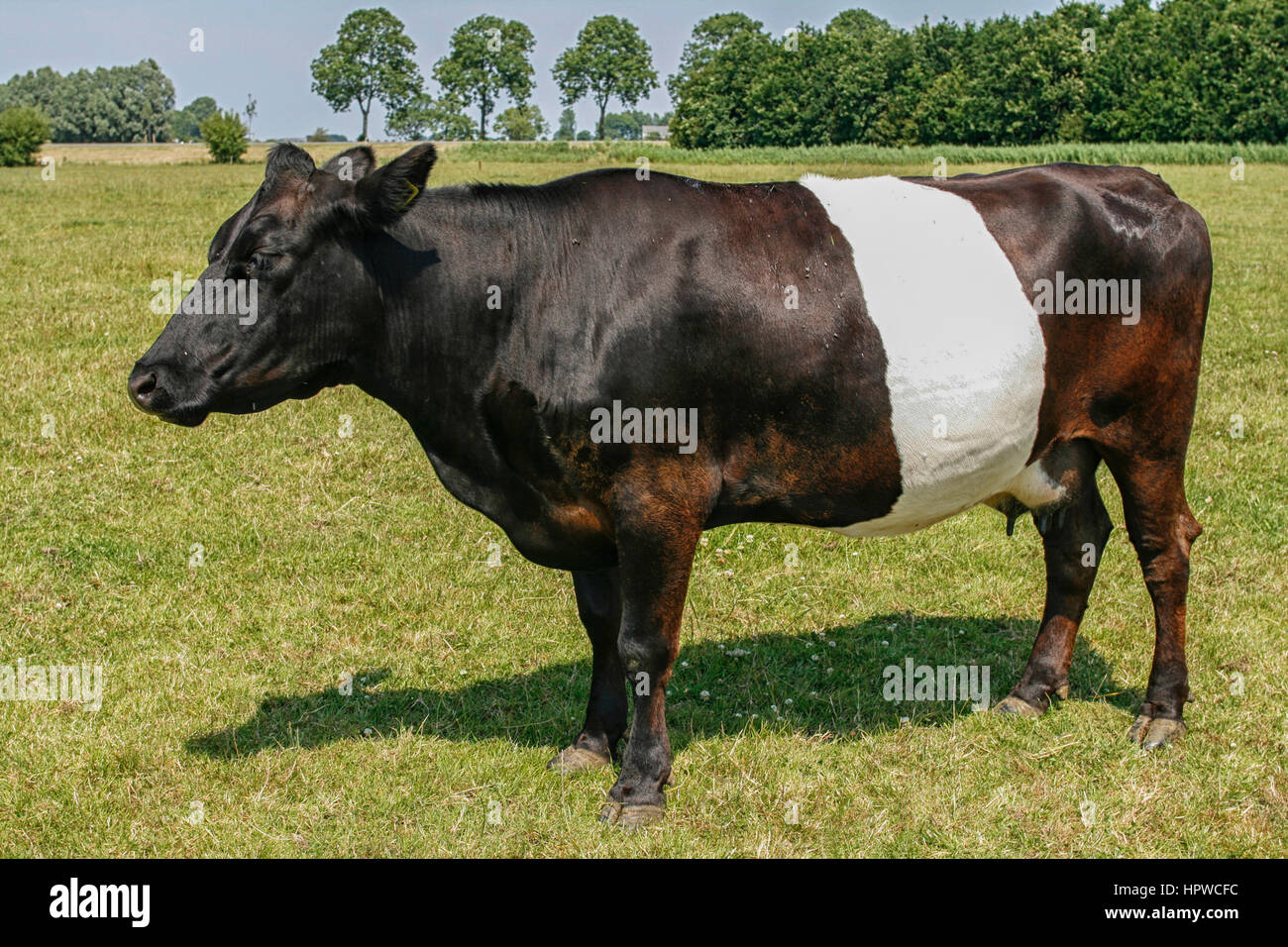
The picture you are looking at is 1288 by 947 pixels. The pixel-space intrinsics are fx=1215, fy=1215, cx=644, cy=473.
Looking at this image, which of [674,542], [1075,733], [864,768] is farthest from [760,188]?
[1075,733]

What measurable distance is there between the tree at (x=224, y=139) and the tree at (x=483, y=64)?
29.6 m

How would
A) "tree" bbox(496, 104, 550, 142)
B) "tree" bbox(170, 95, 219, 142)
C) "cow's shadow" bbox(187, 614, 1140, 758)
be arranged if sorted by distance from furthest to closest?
"tree" bbox(170, 95, 219, 142) < "tree" bbox(496, 104, 550, 142) < "cow's shadow" bbox(187, 614, 1140, 758)

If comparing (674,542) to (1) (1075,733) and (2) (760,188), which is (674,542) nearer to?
(2) (760,188)

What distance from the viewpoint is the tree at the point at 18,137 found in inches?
2089

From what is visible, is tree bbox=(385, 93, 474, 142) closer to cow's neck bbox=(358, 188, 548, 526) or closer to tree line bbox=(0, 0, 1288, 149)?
tree line bbox=(0, 0, 1288, 149)

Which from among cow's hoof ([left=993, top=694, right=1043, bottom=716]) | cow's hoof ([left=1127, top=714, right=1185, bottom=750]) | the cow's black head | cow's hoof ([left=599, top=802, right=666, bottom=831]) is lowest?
cow's hoof ([left=599, top=802, right=666, bottom=831])

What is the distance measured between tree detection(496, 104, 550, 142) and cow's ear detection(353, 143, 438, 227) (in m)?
93.7

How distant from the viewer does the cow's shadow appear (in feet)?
20.3

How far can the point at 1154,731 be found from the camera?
6.02m

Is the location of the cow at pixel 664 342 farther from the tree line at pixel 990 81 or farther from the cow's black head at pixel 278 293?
the tree line at pixel 990 81

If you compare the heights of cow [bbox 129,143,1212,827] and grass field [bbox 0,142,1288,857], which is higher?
cow [bbox 129,143,1212,827]

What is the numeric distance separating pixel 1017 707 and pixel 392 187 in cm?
411

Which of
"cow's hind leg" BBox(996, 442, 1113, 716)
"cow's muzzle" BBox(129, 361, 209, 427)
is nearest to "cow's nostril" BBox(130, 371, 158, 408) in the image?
"cow's muzzle" BBox(129, 361, 209, 427)

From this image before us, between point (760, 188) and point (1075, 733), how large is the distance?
316 centimetres
